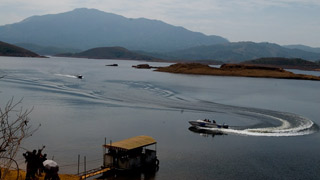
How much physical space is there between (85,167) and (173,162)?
7.05m

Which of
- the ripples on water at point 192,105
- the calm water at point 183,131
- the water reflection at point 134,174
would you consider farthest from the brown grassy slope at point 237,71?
the water reflection at point 134,174

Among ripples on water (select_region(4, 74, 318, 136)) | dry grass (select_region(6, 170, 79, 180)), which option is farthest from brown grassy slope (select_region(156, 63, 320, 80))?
dry grass (select_region(6, 170, 79, 180))

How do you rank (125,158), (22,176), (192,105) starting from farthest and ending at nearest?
(192,105) → (125,158) → (22,176)

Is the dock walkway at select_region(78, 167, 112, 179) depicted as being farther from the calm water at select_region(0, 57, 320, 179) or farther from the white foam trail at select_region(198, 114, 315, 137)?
the white foam trail at select_region(198, 114, 315, 137)

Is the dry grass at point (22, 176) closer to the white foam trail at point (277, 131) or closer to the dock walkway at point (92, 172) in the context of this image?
the dock walkway at point (92, 172)

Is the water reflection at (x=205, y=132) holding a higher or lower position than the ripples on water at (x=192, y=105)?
lower

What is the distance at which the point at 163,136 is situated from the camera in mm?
36906

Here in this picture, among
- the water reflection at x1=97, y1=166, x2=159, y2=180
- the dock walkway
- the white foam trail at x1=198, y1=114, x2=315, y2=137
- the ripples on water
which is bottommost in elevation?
the water reflection at x1=97, y1=166, x2=159, y2=180

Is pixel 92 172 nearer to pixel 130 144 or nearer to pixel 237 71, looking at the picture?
pixel 130 144

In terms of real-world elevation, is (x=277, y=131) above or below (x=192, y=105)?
below

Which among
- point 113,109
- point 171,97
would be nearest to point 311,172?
point 113,109

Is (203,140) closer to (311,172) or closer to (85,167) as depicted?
(311,172)

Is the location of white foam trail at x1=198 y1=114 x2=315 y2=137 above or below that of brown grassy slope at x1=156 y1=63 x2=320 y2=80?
below

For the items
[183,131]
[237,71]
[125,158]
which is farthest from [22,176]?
[237,71]
